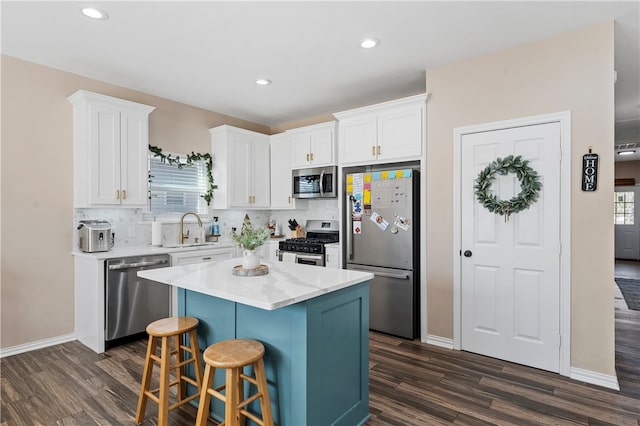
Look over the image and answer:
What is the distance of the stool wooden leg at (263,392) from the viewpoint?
177cm

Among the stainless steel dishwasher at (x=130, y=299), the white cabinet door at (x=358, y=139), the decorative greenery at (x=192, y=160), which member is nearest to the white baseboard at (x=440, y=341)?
the white cabinet door at (x=358, y=139)

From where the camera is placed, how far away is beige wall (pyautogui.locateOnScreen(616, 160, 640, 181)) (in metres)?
9.30

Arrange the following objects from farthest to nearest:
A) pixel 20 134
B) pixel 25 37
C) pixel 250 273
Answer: pixel 20 134, pixel 25 37, pixel 250 273

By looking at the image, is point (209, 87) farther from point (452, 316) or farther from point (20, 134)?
point (452, 316)

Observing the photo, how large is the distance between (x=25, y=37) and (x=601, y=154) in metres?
4.76

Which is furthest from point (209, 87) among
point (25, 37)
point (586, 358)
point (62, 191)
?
point (586, 358)

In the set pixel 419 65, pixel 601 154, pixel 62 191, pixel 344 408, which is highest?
pixel 419 65

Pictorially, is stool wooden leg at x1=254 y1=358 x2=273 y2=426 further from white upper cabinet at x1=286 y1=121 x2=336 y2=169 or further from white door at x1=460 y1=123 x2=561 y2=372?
white upper cabinet at x1=286 y1=121 x2=336 y2=169

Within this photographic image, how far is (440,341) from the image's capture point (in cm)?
344

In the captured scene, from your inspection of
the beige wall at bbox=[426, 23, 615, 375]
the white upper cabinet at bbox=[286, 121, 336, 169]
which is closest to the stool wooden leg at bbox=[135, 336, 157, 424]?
the beige wall at bbox=[426, 23, 615, 375]

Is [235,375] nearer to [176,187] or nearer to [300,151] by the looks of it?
[176,187]

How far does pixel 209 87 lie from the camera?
4.06 meters

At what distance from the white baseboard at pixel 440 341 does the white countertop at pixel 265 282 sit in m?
Answer: 1.74

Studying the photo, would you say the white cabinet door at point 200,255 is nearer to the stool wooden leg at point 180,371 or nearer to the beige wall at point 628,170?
the stool wooden leg at point 180,371
